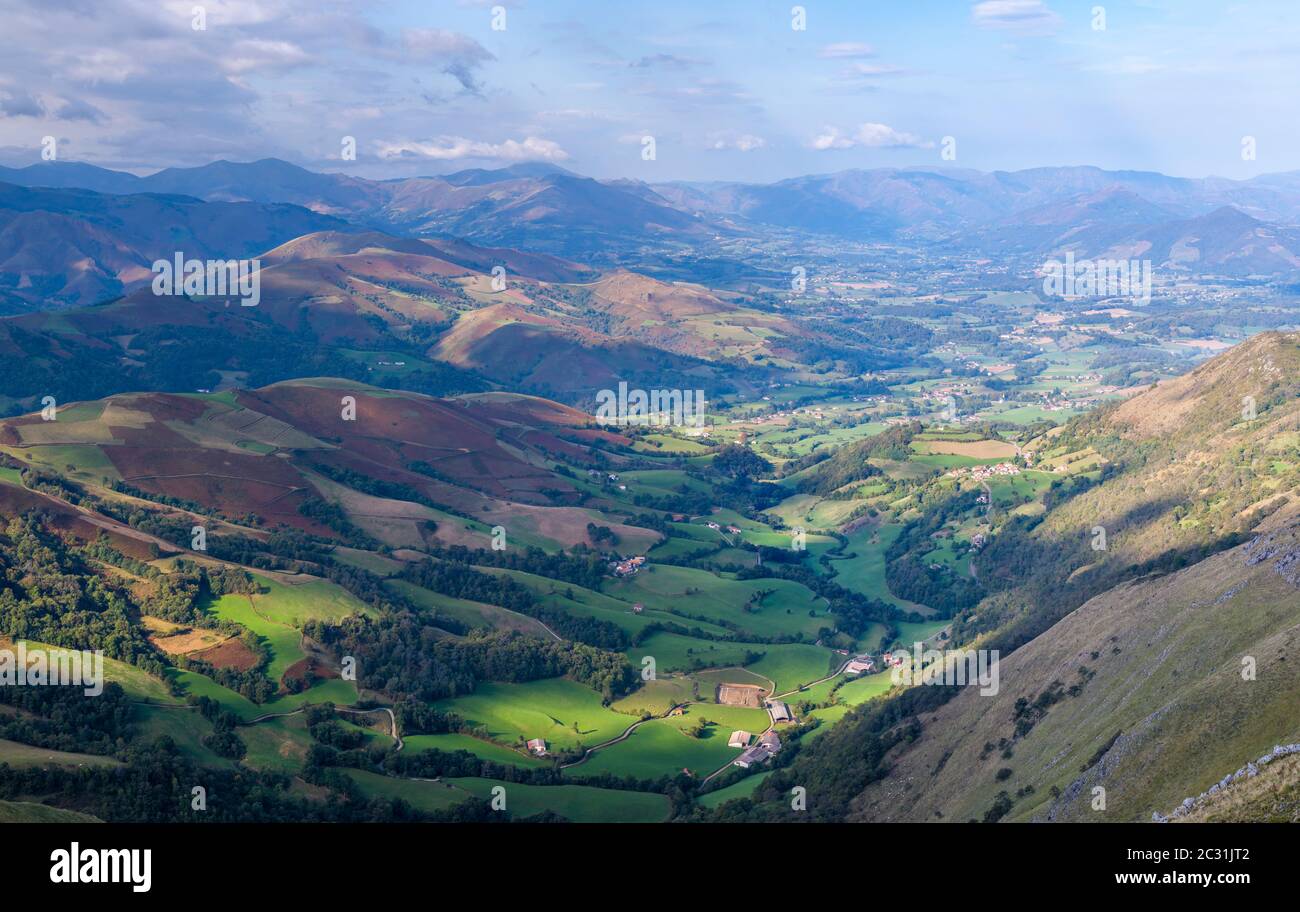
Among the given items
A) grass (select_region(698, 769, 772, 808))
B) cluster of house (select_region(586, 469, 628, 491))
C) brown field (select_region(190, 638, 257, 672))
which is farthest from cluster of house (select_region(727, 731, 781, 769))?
cluster of house (select_region(586, 469, 628, 491))

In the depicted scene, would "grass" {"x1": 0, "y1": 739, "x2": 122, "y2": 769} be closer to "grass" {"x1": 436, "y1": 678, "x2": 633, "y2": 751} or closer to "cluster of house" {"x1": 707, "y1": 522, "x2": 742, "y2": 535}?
"grass" {"x1": 436, "y1": 678, "x2": 633, "y2": 751}

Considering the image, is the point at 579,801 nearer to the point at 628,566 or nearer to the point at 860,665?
the point at 860,665

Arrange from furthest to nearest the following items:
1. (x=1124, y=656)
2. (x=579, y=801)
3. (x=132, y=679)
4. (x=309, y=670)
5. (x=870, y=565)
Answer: (x=870, y=565)
(x=309, y=670)
(x=132, y=679)
(x=579, y=801)
(x=1124, y=656)

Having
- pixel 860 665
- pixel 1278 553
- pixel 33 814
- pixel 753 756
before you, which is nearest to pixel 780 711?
pixel 753 756

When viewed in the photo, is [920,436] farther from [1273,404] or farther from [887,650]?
[887,650]

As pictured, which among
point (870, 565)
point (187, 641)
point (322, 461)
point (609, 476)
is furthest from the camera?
point (609, 476)

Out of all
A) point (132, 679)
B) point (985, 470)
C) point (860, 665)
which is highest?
point (985, 470)

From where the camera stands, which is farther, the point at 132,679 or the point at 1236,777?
the point at 132,679

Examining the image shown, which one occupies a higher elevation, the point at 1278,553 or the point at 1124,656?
the point at 1278,553
